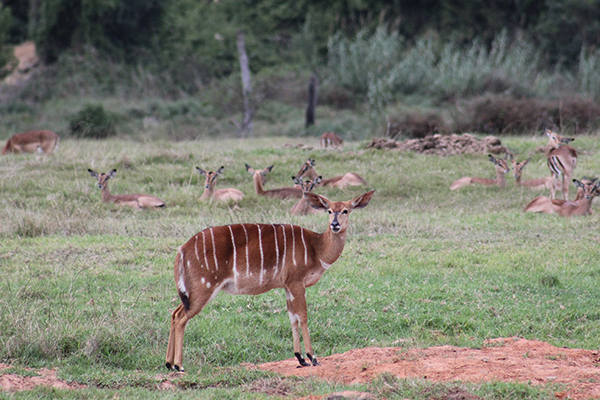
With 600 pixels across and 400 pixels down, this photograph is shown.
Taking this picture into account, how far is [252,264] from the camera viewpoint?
16.8ft

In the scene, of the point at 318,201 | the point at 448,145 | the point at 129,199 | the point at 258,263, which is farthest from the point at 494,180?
the point at 258,263

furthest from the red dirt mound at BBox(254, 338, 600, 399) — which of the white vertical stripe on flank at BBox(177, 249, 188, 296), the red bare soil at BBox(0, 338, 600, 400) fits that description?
the white vertical stripe on flank at BBox(177, 249, 188, 296)

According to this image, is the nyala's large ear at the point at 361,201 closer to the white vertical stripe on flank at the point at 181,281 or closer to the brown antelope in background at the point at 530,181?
the white vertical stripe on flank at the point at 181,281

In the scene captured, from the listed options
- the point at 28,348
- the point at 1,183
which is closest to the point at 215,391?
the point at 28,348

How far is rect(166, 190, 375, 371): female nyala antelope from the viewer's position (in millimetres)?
4973

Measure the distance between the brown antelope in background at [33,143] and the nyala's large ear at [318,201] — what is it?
11.8 meters

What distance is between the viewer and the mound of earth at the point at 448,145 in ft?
50.5

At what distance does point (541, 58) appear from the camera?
104 ft

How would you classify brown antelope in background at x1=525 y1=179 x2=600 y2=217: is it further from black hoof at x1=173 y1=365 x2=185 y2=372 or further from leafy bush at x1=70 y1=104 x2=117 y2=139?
leafy bush at x1=70 y1=104 x2=117 y2=139

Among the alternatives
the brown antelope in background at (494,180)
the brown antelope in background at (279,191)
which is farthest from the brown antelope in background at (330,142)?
the brown antelope in background at (279,191)

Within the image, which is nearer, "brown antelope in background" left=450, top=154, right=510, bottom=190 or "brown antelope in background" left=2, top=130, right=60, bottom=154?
"brown antelope in background" left=450, top=154, right=510, bottom=190

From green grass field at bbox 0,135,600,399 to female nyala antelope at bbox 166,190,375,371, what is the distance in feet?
1.61

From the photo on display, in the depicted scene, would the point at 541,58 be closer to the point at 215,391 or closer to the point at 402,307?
the point at 402,307

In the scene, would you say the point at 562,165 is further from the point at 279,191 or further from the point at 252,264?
the point at 252,264
